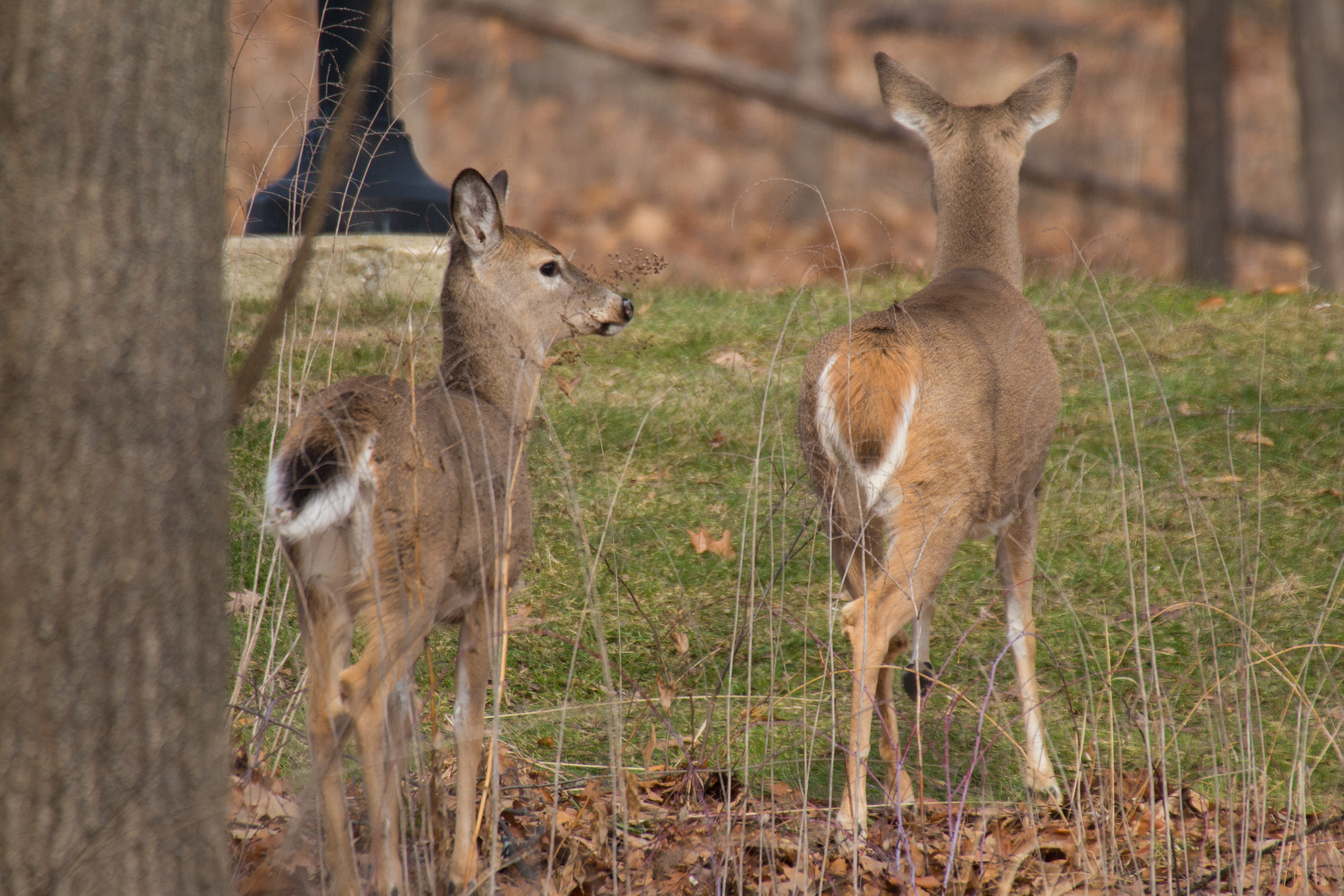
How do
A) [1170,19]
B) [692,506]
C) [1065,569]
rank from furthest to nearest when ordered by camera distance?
1. [1170,19]
2. [692,506]
3. [1065,569]

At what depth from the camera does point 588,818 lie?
353 centimetres

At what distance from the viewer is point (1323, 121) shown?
32.2 ft

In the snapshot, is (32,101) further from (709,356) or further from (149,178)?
(709,356)

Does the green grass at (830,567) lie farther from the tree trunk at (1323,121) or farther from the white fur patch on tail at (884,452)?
the tree trunk at (1323,121)

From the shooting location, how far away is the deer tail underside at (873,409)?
3.72m

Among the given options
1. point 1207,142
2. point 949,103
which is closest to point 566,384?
point 949,103

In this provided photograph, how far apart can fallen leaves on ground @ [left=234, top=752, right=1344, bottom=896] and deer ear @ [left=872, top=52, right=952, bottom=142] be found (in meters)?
2.44

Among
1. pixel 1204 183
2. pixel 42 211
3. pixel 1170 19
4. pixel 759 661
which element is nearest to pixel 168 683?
pixel 42 211

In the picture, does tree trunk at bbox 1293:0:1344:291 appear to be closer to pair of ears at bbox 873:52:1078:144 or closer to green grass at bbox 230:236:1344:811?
green grass at bbox 230:236:1344:811

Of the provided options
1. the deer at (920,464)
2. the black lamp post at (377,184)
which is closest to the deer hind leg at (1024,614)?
the deer at (920,464)

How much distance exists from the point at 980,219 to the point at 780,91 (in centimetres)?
1074

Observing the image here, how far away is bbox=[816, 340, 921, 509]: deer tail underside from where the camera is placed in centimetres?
372

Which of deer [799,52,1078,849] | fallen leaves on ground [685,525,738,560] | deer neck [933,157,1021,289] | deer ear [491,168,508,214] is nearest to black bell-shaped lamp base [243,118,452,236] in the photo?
deer ear [491,168,508,214]

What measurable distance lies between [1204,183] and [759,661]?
753 centimetres
